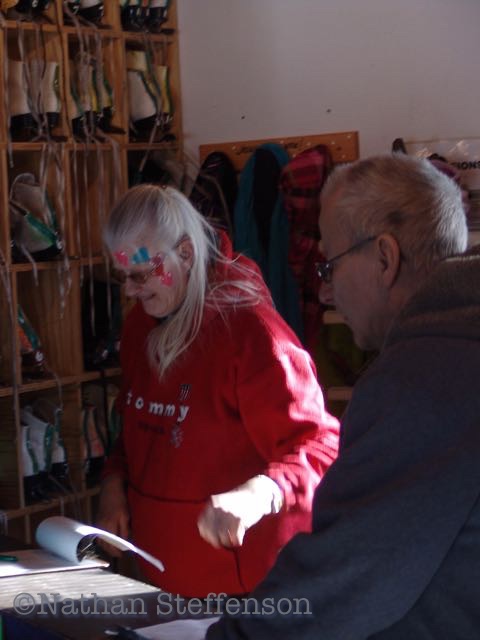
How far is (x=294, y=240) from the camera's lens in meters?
3.27

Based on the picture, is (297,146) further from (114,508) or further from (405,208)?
(405,208)

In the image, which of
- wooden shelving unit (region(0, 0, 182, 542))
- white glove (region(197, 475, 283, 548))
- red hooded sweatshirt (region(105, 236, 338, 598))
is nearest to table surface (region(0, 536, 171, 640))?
white glove (region(197, 475, 283, 548))

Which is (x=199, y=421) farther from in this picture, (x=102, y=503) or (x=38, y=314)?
(x=38, y=314)

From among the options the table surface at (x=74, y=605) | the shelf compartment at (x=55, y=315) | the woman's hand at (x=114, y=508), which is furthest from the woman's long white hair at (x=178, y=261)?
the shelf compartment at (x=55, y=315)

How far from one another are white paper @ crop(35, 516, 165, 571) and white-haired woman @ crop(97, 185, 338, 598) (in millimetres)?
242

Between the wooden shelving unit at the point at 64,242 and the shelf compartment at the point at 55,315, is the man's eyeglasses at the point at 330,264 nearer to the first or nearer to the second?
the wooden shelving unit at the point at 64,242

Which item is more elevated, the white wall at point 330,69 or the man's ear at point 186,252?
the white wall at point 330,69

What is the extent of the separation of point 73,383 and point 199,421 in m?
1.35

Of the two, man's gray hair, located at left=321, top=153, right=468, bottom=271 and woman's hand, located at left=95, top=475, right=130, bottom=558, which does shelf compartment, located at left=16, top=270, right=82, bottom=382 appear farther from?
man's gray hair, located at left=321, top=153, right=468, bottom=271

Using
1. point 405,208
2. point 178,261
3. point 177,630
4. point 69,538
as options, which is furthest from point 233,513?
point 178,261

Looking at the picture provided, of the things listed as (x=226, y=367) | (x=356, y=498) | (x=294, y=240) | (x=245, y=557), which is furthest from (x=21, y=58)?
(x=356, y=498)

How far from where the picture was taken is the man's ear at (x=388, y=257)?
124 cm

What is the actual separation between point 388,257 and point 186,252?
0.91m

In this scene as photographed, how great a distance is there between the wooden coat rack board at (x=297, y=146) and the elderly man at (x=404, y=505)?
219cm
